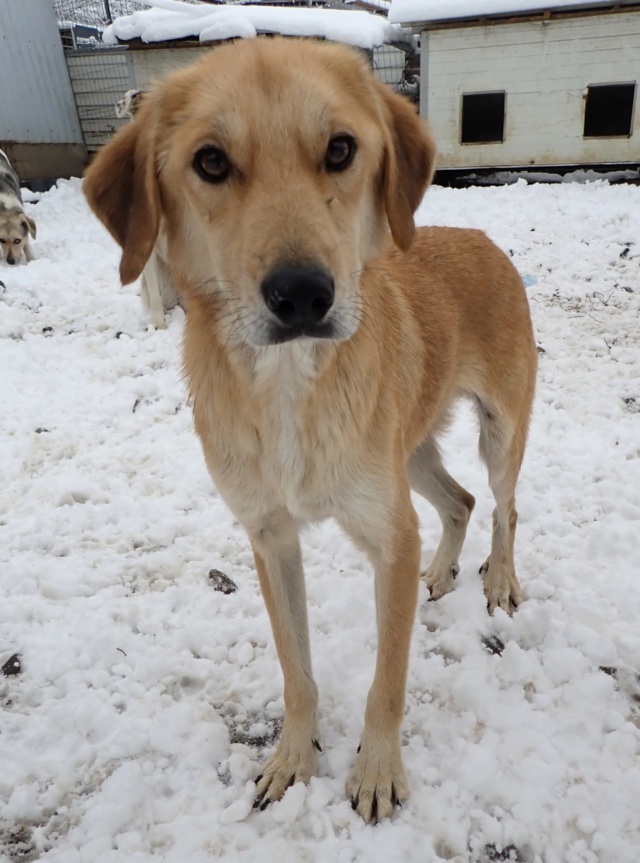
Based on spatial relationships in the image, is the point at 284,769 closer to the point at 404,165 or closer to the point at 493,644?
the point at 493,644

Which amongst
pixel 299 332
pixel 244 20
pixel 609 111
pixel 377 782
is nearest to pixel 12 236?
pixel 244 20

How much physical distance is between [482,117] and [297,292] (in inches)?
494

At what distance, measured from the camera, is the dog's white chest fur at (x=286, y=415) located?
1867mm

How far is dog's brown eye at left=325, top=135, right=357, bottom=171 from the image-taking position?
1690 mm

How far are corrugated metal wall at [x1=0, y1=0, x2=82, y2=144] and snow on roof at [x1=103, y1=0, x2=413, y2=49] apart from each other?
1.86 meters

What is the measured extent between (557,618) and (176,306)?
5.53 m

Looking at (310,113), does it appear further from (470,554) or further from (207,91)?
(470,554)

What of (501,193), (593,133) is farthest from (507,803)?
(593,133)

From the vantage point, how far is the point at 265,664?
2.60m

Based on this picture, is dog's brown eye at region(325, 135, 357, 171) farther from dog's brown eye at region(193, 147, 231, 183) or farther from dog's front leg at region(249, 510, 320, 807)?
dog's front leg at region(249, 510, 320, 807)

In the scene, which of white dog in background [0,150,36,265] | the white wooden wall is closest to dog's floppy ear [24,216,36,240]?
white dog in background [0,150,36,265]

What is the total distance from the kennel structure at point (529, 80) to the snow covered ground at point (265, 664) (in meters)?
8.69

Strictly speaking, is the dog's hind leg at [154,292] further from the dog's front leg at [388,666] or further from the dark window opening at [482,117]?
the dark window opening at [482,117]

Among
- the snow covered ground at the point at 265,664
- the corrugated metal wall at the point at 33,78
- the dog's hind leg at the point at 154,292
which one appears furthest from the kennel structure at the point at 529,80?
the snow covered ground at the point at 265,664
